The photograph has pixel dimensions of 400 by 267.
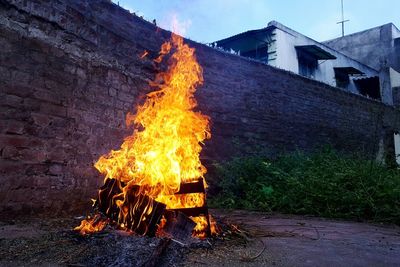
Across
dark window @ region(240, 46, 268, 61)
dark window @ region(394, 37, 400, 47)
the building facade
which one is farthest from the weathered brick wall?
dark window @ region(394, 37, 400, 47)

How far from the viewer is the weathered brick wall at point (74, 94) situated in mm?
5246

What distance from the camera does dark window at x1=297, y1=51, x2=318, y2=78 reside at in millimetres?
22462

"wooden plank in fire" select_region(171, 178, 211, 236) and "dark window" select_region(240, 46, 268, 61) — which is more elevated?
"dark window" select_region(240, 46, 268, 61)

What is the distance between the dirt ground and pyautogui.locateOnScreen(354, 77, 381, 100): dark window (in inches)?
868

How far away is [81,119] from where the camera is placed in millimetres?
6285

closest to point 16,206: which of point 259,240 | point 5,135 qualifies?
point 5,135

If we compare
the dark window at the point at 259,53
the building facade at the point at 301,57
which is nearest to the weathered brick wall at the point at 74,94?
the building facade at the point at 301,57

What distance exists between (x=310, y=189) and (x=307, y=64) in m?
16.7

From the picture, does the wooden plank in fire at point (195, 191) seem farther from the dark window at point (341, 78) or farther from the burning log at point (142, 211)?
the dark window at point (341, 78)

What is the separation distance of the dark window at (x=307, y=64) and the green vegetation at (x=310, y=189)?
546 inches

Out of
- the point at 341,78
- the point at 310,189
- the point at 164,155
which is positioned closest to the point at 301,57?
the point at 341,78

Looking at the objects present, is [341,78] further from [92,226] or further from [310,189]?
[92,226]

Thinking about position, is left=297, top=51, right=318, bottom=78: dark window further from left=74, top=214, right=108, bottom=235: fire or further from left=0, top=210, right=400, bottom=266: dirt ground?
left=74, top=214, right=108, bottom=235: fire

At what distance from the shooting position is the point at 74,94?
6195mm
